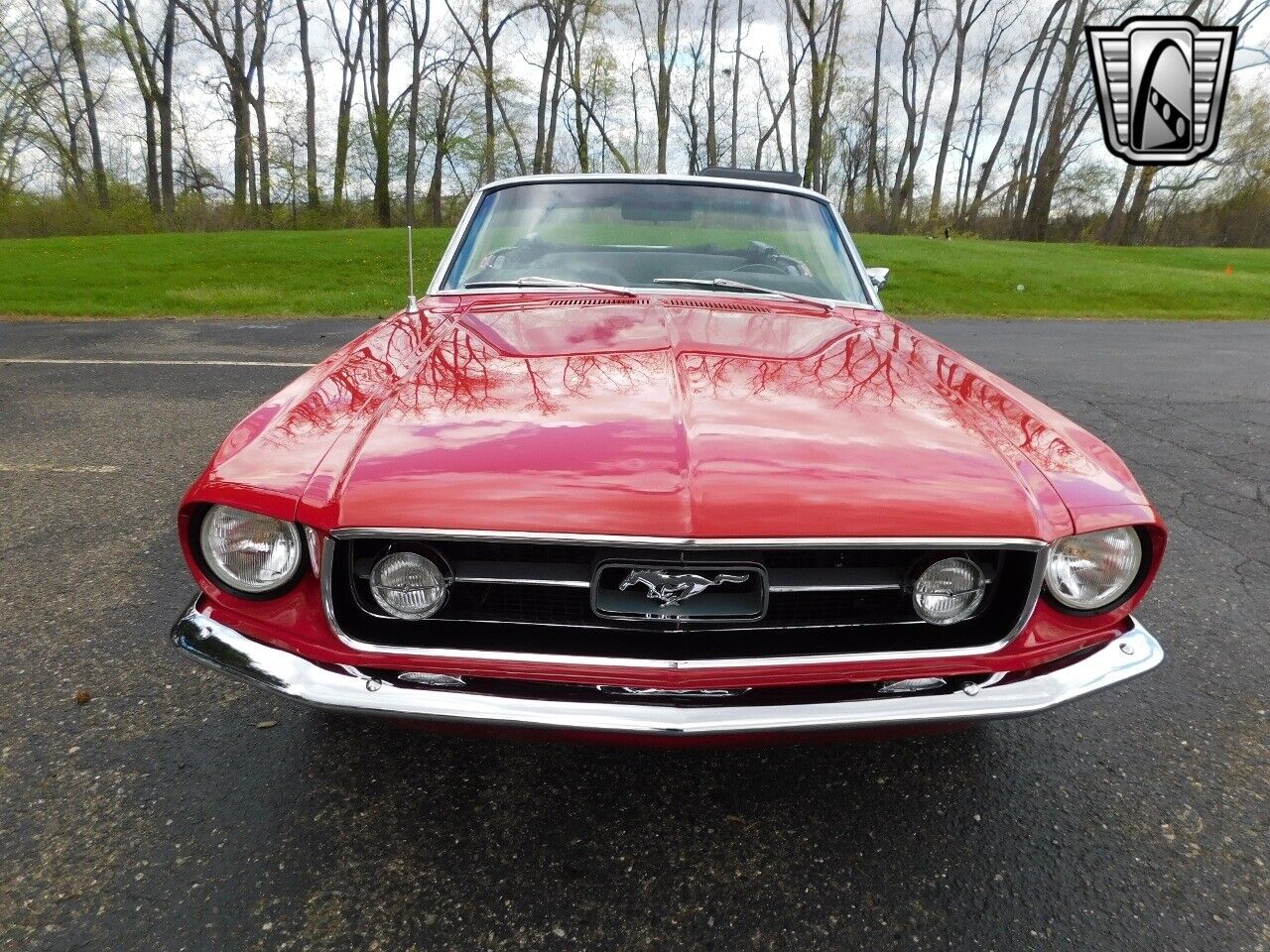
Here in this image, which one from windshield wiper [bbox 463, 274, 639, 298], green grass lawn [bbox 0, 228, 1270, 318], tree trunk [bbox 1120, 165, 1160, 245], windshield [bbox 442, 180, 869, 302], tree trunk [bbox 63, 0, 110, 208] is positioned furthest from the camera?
tree trunk [bbox 1120, 165, 1160, 245]

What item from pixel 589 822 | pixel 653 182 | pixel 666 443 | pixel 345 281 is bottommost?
pixel 589 822

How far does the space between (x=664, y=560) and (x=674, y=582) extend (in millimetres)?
55

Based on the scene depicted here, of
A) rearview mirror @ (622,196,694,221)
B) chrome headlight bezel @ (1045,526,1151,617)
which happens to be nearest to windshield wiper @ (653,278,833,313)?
rearview mirror @ (622,196,694,221)

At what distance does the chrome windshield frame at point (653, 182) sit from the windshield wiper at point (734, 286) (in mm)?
30

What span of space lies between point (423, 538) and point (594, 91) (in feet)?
118

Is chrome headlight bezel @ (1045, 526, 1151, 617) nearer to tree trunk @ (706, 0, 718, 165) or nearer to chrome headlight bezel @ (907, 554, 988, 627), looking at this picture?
chrome headlight bezel @ (907, 554, 988, 627)

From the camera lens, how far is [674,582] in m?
1.41

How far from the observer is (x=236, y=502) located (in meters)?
1.43

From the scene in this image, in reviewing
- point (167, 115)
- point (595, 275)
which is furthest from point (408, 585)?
point (167, 115)

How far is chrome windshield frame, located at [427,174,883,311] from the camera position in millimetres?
2703

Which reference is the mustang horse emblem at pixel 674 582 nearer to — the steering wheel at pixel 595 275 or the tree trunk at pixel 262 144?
the steering wheel at pixel 595 275

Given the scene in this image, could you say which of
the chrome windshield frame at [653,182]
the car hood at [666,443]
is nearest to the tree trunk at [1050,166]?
the chrome windshield frame at [653,182]

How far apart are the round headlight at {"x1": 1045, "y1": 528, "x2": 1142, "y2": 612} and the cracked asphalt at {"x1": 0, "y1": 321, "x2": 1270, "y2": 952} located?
59 centimetres

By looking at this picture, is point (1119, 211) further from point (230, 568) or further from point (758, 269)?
point (230, 568)
